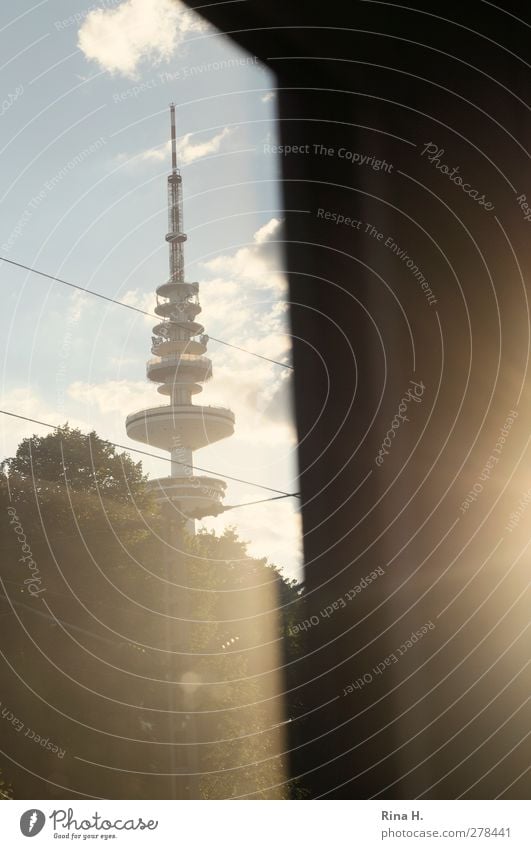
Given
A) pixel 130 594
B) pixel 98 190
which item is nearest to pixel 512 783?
pixel 98 190

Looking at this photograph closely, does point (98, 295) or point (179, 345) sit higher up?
point (179, 345)

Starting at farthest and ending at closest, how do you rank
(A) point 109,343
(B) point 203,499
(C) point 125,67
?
(B) point 203,499 < (A) point 109,343 < (C) point 125,67

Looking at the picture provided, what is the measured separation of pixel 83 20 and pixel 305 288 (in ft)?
2.54

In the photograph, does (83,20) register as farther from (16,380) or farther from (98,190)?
(16,380)

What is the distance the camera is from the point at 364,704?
114 centimetres
